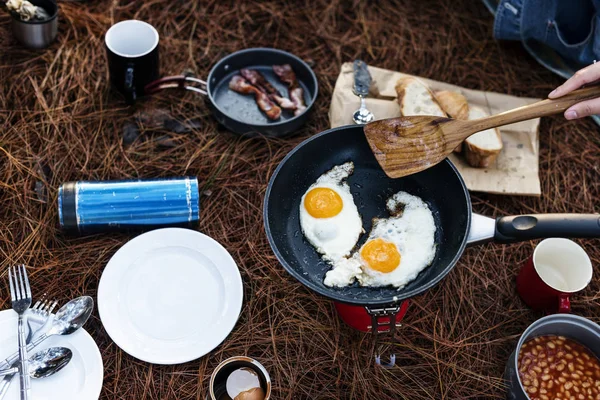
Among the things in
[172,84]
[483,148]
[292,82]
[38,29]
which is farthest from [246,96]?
[483,148]

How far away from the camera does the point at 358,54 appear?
3.64 m

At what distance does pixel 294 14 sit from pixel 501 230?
2.10 meters

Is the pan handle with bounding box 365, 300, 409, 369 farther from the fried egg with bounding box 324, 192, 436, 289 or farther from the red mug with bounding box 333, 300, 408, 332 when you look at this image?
the fried egg with bounding box 324, 192, 436, 289

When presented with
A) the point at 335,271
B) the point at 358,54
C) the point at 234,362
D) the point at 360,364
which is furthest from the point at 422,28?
the point at 234,362

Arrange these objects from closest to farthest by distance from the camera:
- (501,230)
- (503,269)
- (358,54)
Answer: (501,230)
(503,269)
(358,54)

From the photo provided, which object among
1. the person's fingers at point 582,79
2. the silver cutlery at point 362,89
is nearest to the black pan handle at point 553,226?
the person's fingers at point 582,79

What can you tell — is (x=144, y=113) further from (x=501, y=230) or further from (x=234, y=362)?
(x=501, y=230)

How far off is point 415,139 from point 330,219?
52cm

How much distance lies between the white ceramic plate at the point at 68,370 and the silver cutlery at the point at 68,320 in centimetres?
3

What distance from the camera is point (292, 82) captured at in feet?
11.0

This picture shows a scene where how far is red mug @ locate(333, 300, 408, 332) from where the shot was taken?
2.54 metres

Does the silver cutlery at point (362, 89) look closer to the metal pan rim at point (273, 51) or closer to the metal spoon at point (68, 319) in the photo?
the metal pan rim at point (273, 51)

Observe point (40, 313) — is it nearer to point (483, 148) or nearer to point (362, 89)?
point (362, 89)

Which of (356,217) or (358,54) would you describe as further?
(358,54)
